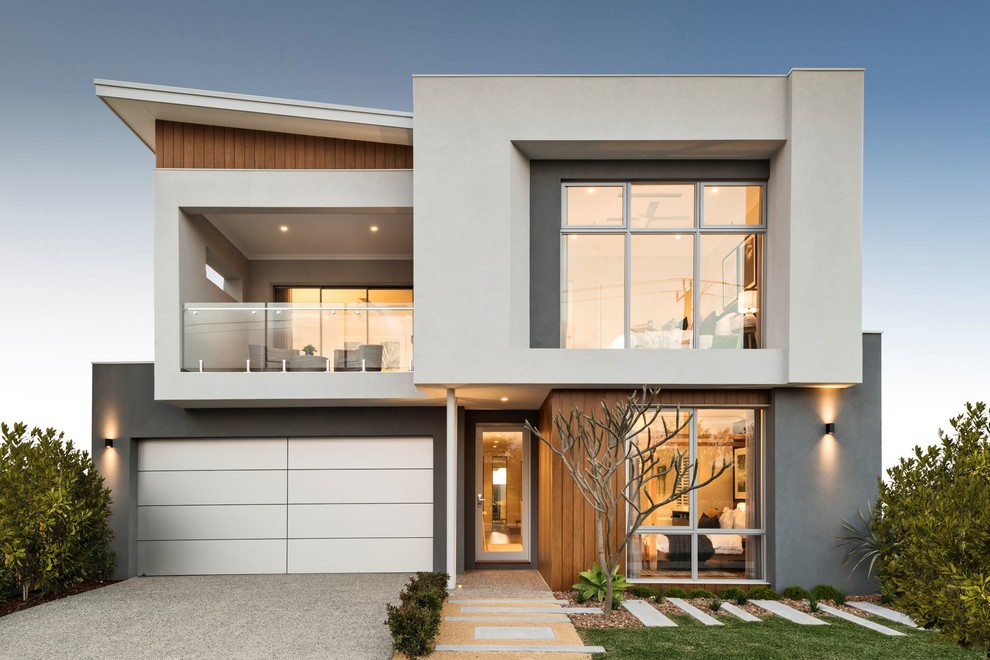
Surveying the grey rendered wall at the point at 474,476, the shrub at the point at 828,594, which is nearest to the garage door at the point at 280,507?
the grey rendered wall at the point at 474,476

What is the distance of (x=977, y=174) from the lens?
16.6m

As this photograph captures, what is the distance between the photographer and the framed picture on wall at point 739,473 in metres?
10.4

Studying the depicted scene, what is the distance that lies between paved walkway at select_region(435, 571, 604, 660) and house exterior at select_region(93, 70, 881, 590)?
68 cm

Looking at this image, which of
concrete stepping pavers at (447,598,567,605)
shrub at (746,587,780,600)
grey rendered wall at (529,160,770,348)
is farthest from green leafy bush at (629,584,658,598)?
grey rendered wall at (529,160,770,348)

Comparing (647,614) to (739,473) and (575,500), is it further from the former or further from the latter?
(739,473)

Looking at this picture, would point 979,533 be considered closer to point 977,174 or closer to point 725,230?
point 725,230

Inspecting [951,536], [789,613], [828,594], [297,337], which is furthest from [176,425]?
[951,536]

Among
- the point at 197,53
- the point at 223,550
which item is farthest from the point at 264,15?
the point at 223,550

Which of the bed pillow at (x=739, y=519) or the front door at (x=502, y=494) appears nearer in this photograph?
the bed pillow at (x=739, y=519)

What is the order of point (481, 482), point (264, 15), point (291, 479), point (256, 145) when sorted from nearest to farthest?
point (256, 145) → point (291, 479) → point (481, 482) → point (264, 15)

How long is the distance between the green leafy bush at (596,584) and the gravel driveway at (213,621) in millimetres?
2497

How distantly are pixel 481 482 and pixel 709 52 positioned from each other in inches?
579

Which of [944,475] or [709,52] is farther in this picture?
[709,52]

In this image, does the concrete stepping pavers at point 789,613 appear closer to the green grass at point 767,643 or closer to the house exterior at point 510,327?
the green grass at point 767,643
